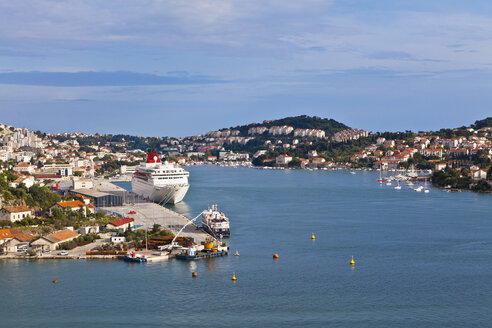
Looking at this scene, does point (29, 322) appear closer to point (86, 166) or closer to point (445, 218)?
point (445, 218)

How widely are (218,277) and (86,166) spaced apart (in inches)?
2118

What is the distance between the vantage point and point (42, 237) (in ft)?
65.3

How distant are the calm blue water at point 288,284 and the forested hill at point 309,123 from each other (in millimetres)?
100396

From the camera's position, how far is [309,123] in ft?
428

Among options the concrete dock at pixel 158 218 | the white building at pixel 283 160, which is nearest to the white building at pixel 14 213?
the concrete dock at pixel 158 218

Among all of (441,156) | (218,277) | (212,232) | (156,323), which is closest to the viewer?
(156,323)

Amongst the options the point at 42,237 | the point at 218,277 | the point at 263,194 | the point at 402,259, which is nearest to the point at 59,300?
the point at 218,277

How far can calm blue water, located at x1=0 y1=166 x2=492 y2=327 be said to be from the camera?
44.6ft

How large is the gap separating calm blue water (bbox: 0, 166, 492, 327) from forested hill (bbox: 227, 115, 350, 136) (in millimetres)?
100396

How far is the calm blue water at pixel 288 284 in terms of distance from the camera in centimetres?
1359

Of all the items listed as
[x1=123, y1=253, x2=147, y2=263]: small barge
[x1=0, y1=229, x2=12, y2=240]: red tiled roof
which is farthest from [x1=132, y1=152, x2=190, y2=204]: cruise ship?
[x1=123, y1=253, x2=147, y2=263]: small barge

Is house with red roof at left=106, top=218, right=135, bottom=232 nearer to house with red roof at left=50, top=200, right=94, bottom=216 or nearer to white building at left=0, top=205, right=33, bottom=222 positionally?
house with red roof at left=50, top=200, right=94, bottom=216

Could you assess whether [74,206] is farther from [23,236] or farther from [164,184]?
[164,184]

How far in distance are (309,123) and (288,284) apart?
115684mm
